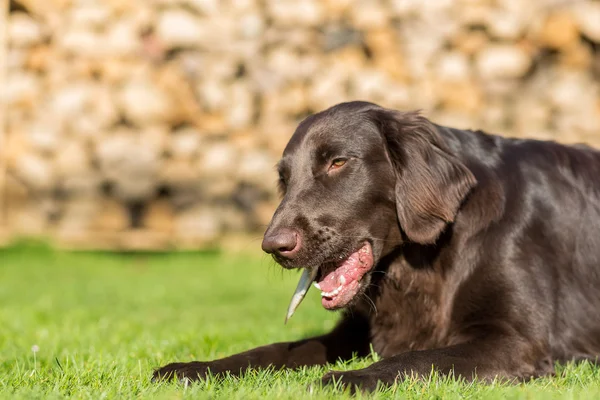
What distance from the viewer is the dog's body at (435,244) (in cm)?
264

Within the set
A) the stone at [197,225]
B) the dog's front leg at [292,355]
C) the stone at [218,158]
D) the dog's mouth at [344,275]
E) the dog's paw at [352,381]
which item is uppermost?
the dog's mouth at [344,275]

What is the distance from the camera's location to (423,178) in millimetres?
2732

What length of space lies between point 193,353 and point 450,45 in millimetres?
5674

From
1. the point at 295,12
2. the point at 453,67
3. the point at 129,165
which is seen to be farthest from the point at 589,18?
the point at 129,165

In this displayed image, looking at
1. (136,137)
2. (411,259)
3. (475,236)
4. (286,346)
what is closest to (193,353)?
(286,346)

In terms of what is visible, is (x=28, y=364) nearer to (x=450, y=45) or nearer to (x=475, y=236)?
(x=475, y=236)

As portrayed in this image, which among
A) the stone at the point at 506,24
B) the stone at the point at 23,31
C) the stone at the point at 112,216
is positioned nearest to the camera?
the stone at the point at 506,24

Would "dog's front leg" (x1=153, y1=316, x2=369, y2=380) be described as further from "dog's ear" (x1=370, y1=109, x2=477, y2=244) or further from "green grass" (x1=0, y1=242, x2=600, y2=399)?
"dog's ear" (x1=370, y1=109, x2=477, y2=244)

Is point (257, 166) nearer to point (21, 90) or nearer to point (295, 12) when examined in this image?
point (295, 12)

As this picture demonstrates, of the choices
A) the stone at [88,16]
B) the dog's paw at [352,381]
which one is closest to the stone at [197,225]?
the stone at [88,16]

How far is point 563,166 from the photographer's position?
3127 mm

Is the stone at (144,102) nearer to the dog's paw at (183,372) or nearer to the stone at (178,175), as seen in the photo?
the stone at (178,175)

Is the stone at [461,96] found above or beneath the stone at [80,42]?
beneath

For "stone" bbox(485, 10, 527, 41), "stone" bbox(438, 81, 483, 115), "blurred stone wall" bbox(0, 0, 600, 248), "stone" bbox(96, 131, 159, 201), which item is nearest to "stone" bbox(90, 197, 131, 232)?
"blurred stone wall" bbox(0, 0, 600, 248)
